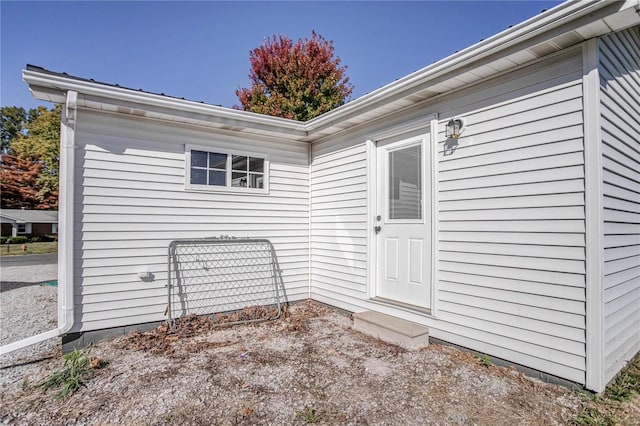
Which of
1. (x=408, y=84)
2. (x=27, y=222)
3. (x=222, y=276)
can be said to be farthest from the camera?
(x=27, y=222)

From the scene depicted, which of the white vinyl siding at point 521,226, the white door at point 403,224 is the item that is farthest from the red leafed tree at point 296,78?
the white vinyl siding at point 521,226

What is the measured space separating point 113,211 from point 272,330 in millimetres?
2372

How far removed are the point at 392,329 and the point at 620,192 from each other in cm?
236

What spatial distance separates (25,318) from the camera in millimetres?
4660

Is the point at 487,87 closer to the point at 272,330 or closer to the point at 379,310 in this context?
the point at 379,310

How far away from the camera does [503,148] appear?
9.34ft

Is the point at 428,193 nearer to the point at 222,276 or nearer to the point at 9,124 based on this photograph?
the point at 222,276

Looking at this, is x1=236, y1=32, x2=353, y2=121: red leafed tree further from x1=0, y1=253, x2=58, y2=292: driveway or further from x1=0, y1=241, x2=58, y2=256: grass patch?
x1=0, y1=241, x2=58, y2=256: grass patch

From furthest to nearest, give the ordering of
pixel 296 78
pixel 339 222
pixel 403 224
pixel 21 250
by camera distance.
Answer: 1. pixel 21 250
2. pixel 296 78
3. pixel 339 222
4. pixel 403 224

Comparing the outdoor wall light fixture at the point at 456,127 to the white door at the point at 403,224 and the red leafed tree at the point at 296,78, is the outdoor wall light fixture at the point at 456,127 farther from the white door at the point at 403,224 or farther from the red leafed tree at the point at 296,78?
the red leafed tree at the point at 296,78

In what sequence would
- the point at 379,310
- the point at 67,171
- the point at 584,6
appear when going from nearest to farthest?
1. the point at 584,6
2. the point at 67,171
3. the point at 379,310

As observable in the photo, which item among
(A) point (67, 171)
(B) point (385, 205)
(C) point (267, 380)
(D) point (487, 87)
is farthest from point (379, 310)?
(A) point (67, 171)

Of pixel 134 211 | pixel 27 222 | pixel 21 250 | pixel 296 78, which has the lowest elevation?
pixel 21 250

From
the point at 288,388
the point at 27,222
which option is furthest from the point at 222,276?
the point at 27,222
